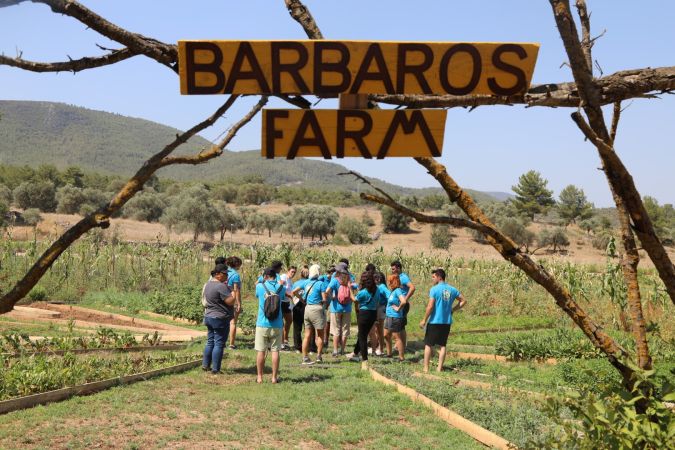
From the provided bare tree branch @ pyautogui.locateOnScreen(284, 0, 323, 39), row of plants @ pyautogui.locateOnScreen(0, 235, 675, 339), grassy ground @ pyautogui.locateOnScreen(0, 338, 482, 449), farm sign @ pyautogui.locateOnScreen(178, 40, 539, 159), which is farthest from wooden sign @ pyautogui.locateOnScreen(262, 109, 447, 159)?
row of plants @ pyautogui.locateOnScreen(0, 235, 675, 339)

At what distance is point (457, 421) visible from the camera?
8.77 meters

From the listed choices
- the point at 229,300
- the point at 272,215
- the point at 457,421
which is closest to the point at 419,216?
the point at 457,421

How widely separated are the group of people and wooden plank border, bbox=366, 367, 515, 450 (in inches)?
74.9

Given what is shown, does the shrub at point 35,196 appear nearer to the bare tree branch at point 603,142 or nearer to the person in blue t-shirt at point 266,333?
the person in blue t-shirt at point 266,333

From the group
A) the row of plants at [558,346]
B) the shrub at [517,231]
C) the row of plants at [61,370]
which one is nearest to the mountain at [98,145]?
the shrub at [517,231]

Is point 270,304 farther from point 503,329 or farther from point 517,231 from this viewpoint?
point 517,231

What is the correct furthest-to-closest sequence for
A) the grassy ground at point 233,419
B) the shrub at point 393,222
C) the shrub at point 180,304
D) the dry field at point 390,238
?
the shrub at point 393,222, the dry field at point 390,238, the shrub at point 180,304, the grassy ground at point 233,419

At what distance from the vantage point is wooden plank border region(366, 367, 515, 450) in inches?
308

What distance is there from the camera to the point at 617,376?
10.8 m

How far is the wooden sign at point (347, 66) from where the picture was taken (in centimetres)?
404

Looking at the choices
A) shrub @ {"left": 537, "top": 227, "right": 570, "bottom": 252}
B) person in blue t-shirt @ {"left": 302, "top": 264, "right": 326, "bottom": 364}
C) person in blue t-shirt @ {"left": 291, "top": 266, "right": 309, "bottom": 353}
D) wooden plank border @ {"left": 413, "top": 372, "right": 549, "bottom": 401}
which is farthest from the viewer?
shrub @ {"left": 537, "top": 227, "right": 570, "bottom": 252}

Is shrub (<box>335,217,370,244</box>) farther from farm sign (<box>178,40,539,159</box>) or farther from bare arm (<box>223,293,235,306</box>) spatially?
farm sign (<box>178,40,539,159</box>)

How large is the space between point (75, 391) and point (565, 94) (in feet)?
25.9

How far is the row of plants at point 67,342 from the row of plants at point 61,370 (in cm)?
82
